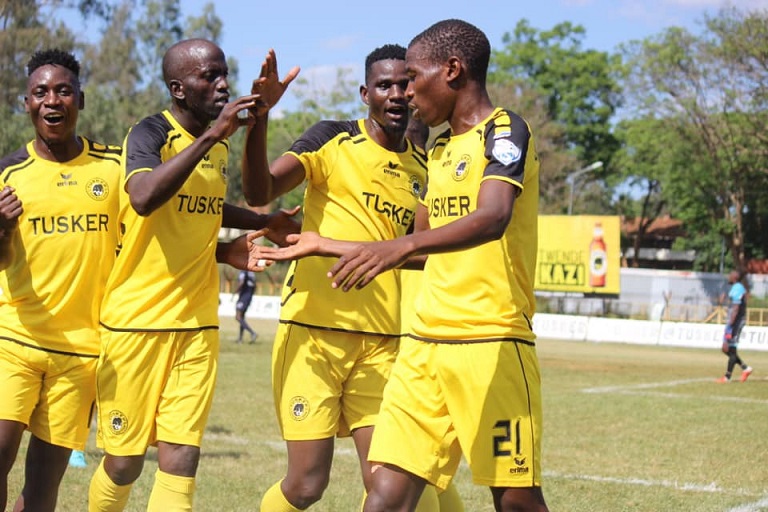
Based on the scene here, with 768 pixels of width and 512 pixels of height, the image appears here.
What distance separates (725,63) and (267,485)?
1939 inches

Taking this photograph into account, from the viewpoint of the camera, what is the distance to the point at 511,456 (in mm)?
4609

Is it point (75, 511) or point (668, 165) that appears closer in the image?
point (75, 511)

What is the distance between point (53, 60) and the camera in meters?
5.93

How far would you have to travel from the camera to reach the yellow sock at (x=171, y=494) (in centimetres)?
546

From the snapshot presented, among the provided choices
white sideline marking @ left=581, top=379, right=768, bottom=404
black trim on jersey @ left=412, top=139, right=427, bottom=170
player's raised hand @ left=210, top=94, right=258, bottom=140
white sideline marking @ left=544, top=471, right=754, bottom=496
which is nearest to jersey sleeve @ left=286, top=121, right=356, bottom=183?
black trim on jersey @ left=412, top=139, right=427, bottom=170

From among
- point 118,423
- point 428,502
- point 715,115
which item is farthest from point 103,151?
point 715,115

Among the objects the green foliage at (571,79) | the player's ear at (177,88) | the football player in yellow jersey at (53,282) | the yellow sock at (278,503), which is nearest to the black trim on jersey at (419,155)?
the player's ear at (177,88)

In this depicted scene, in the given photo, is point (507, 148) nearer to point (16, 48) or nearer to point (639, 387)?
point (639, 387)

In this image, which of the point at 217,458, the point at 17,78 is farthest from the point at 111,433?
the point at 17,78

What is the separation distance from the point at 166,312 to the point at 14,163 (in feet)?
4.03

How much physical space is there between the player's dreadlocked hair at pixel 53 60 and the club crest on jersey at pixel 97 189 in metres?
0.63

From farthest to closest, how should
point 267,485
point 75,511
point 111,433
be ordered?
point 267,485 < point 75,511 < point 111,433

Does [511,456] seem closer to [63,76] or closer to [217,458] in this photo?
[63,76]

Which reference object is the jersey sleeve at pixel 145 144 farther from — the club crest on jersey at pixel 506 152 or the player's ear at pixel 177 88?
the club crest on jersey at pixel 506 152
